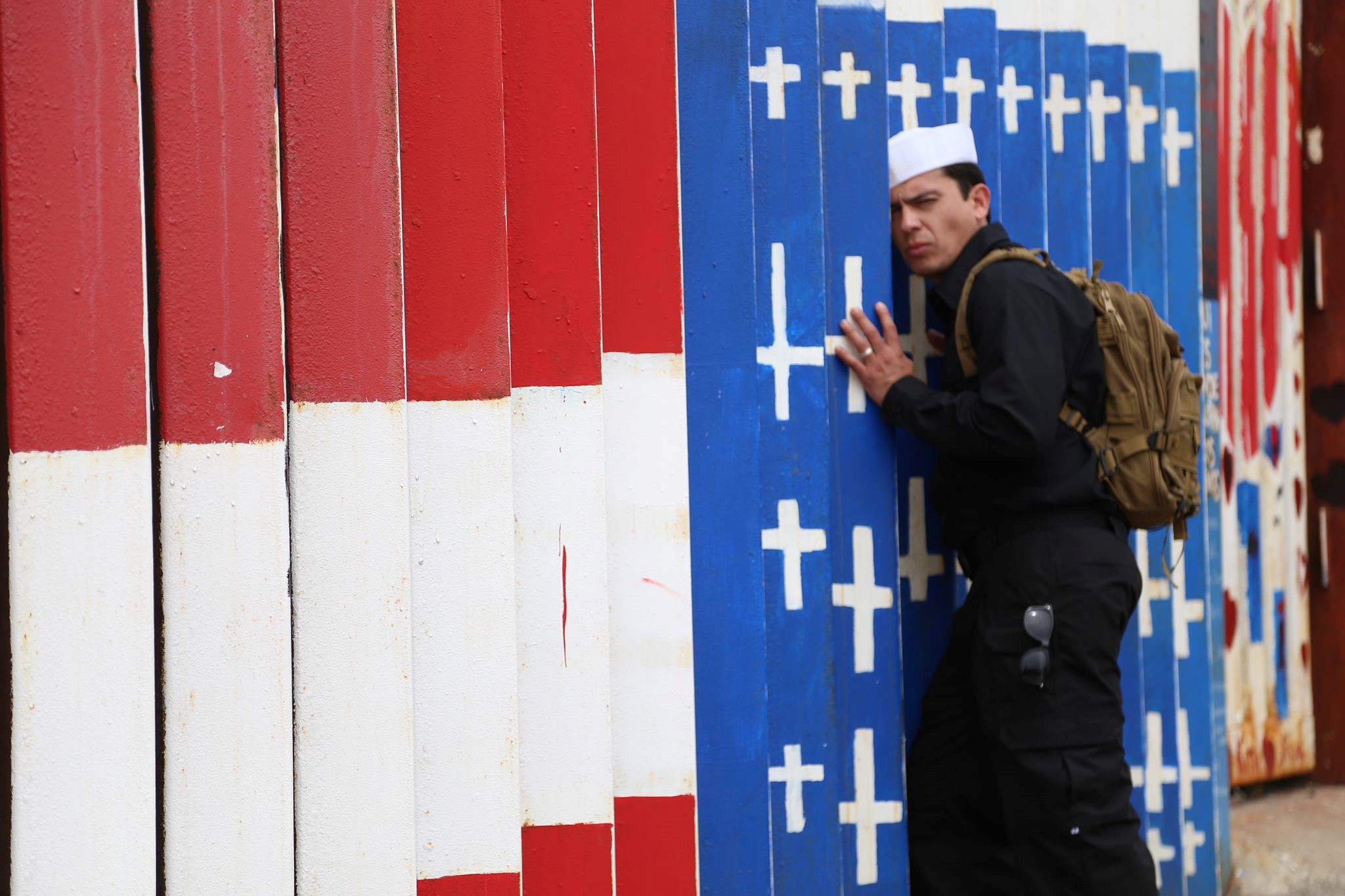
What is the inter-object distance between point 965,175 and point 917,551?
3.18 ft

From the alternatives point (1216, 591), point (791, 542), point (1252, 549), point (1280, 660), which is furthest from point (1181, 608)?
point (791, 542)

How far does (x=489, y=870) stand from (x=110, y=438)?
109 centimetres

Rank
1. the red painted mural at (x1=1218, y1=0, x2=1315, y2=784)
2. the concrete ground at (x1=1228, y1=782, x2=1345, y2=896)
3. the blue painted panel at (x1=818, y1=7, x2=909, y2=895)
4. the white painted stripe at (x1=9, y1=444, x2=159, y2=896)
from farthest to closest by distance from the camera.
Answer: the red painted mural at (x1=1218, y1=0, x2=1315, y2=784), the concrete ground at (x1=1228, y1=782, x2=1345, y2=896), the blue painted panel at (x1=818, y1=7, x2=909, y2=895), the white painted stripe at (x1=9, y1=444, x2=159, y2=896)

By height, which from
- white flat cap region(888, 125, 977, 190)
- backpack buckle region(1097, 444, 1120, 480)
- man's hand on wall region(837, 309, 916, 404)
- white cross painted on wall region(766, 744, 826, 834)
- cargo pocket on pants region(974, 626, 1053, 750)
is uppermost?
white flat cap region(888, 125, 977, 190)

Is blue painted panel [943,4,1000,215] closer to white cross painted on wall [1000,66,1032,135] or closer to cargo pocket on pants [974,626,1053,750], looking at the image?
white cross painted on wall [1000,66,1032,135]

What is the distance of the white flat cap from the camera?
119 inches

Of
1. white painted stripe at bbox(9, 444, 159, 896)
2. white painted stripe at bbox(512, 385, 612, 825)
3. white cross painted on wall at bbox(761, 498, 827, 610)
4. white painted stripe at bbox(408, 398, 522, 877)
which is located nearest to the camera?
white painted stripe at bbox(9, 444, 159, 896)

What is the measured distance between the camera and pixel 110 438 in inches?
86.2

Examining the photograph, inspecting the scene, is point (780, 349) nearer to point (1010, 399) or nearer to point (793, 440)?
point (793, 440)

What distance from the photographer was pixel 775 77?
291cm

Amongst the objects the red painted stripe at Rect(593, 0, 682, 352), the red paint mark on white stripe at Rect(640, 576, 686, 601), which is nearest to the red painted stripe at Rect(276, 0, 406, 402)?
the red painted stripe at Rect(593, 0, 682, 352)

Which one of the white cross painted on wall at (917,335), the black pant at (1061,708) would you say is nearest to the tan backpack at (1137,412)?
the black pant at (1061,708)

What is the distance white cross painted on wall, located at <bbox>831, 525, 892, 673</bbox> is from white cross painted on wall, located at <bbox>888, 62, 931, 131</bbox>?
1.08 m

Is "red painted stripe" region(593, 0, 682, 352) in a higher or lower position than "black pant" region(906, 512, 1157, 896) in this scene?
higher
